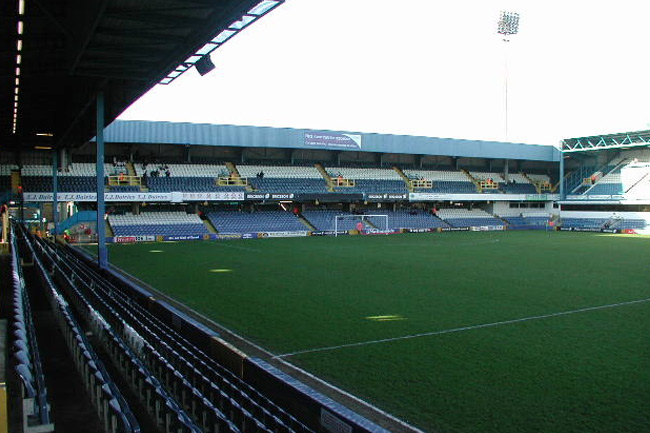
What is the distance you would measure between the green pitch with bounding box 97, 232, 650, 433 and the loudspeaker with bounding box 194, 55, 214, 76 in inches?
224

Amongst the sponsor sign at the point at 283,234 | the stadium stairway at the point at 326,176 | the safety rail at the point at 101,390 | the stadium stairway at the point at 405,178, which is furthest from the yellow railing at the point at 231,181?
the safety rail at the point at 101,390

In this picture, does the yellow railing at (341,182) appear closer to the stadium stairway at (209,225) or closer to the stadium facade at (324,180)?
the stadium facade at (324,180)

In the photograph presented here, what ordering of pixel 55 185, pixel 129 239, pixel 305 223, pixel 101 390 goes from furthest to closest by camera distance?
pixel 305 223
pixel 129 239
pixel 55 185
pixel 101 390

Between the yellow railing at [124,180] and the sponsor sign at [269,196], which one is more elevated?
the yellow railing at [124,180]

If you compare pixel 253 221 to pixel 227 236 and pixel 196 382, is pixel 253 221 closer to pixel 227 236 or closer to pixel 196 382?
pixel 227 236

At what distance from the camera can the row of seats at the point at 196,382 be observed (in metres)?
5.19

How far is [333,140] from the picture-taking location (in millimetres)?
43875

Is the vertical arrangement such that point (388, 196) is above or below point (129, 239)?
above

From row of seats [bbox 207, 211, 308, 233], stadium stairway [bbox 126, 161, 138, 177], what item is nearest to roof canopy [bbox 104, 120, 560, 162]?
stadium stairway [bbox 126, 161, 138, 177]

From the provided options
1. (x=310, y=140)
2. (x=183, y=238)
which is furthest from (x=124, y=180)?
(x=310, y=140)

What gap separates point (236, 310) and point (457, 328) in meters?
5.05

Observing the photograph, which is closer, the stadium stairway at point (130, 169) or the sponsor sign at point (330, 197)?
the stadium stairway at point (130, 169)

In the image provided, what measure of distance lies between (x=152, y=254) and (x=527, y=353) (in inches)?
819

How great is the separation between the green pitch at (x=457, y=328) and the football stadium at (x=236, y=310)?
5 cm
